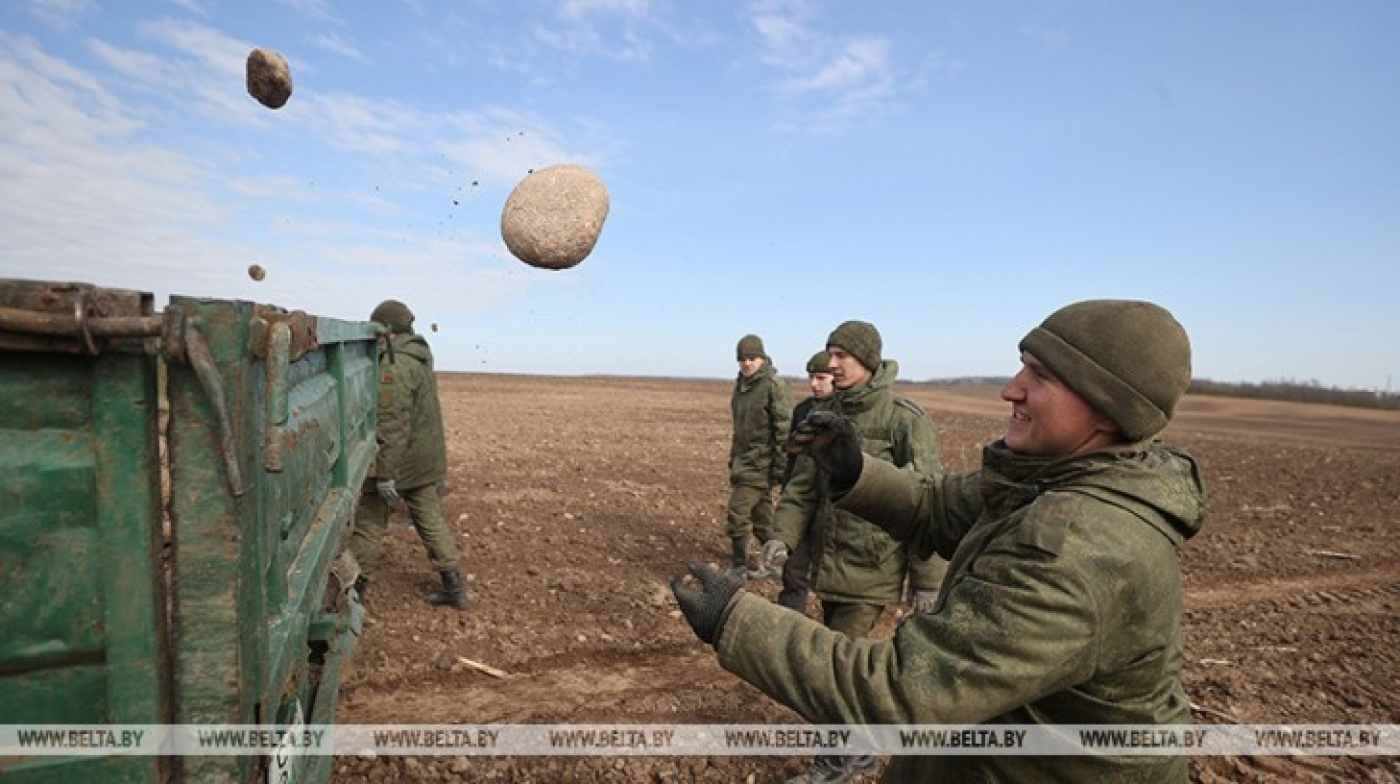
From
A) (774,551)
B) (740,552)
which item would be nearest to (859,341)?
(774,551)

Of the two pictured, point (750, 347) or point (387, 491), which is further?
point (750, 347)

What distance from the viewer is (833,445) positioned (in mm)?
2508

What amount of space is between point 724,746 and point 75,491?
307 cm

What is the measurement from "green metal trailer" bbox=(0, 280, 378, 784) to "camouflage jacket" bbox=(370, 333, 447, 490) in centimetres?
373

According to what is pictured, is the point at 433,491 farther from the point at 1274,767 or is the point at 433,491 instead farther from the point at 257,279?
the point at 1274,767

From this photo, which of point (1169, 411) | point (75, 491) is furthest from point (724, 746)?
point (75, 491)

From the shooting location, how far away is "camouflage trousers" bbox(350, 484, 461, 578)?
190 inches

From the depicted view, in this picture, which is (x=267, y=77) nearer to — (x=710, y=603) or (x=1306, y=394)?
(x=710, y=603)

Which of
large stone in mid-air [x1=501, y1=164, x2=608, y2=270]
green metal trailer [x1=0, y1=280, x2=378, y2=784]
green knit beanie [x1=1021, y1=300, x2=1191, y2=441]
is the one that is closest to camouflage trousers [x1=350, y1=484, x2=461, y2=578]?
large stone in mid-air [x1=501, y1=164, x2=608, y2=270]

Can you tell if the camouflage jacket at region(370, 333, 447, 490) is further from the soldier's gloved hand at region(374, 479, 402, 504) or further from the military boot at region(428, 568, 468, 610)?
the military boot at region(428, 568, 468, 610)

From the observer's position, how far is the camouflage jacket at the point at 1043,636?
133 cm

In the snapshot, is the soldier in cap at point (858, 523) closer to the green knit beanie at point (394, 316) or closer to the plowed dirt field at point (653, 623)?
the plowed dirt field at point (653, 623)

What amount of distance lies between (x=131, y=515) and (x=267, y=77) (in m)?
5.09

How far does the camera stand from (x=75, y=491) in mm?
1134
